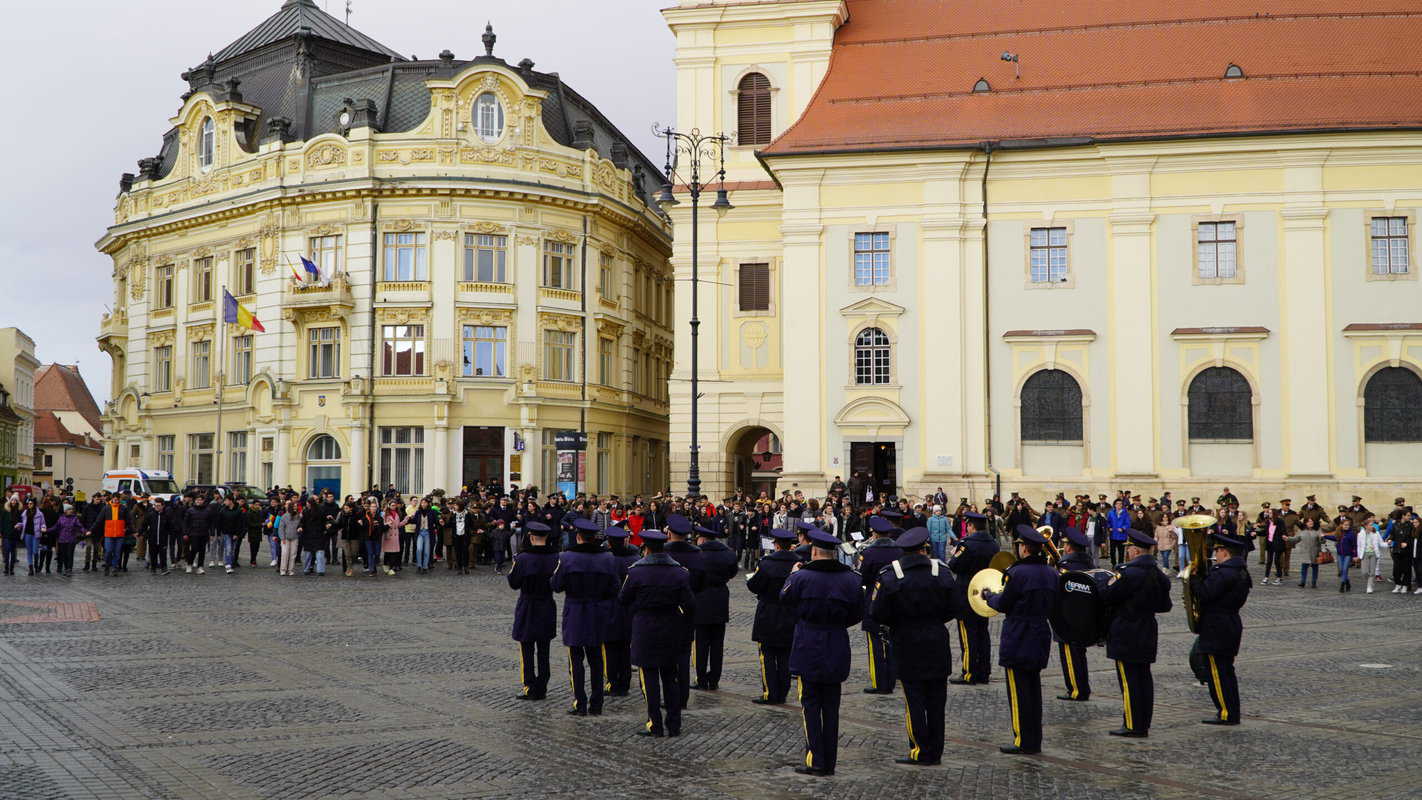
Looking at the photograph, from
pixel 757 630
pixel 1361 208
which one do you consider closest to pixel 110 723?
pixel 757 630

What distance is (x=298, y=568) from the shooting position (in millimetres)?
30484

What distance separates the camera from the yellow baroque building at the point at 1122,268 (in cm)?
3991

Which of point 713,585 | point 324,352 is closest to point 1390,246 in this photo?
point 713,585

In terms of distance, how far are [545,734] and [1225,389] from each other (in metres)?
33.6

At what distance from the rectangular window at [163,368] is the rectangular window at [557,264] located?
665 inches

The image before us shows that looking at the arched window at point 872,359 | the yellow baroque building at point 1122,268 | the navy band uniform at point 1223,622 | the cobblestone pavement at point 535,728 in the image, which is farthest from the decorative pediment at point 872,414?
the navy band uniform at point 1223,622

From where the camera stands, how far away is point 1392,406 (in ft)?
130

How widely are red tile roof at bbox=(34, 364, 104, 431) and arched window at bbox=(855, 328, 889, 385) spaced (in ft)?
291

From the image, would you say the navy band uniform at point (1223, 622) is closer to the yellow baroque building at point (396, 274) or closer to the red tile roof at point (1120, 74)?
the red tile roof at point (1120, 74)

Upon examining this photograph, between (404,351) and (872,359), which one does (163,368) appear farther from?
(872,359)

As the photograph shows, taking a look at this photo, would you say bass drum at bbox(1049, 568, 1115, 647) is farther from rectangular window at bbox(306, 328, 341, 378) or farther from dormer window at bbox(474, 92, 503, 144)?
rectangular window at bbox(306, 328, 341, 378)

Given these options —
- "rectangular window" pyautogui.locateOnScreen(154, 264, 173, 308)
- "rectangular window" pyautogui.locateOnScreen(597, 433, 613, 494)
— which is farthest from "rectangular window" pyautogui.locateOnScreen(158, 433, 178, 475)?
"rectangular window" pyautogui.locateOnScreen(597, 433, 613, 494)

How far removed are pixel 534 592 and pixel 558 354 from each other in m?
38.0

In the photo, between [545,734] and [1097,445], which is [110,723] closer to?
[545,734]
